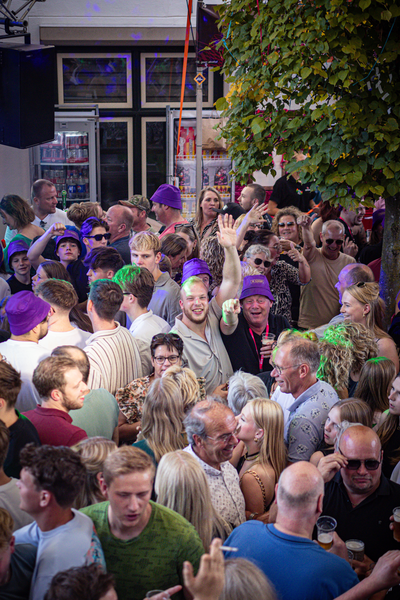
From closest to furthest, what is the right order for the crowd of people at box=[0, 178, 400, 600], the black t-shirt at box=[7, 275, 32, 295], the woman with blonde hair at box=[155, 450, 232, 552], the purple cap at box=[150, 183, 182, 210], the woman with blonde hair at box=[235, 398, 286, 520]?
the crowd of people at box=[0, 178, 400, 600] → the woman with blonde hair at box=[155, 450, 232, 552] → the woman with blonde hair at box=[235, 398, 286, 520] → the black t-shirt at box=[7, 275, 32, 295] → the purple cap at box=[150, 183, 182, 210]

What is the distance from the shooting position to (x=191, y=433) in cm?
220

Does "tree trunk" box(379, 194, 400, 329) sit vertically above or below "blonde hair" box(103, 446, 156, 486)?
above

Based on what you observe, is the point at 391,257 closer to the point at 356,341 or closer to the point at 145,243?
the point at 356,341

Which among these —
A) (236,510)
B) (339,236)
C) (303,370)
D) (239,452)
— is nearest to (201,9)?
(339,236)

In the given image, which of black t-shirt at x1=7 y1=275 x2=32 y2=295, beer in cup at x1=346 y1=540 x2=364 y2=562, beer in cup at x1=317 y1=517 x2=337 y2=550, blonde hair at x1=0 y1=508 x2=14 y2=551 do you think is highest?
black t-shirt at x1=7 y1=275 x2=32 y2=295

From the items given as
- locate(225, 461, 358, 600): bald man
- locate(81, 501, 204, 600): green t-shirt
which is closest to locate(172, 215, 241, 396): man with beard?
locate(225, 461, 358, 600): bald man

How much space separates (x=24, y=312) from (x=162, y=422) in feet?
3.19

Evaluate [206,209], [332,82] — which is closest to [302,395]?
Answer: [332,82]

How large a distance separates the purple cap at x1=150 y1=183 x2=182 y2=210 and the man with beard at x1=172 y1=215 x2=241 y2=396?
1.97 meters

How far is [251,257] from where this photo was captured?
159 inches

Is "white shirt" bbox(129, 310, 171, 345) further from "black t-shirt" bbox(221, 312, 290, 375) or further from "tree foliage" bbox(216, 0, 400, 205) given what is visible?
"tree foliage" bbox(216, 0, 400, 205)

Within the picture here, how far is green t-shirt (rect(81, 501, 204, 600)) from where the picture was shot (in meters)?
1.70

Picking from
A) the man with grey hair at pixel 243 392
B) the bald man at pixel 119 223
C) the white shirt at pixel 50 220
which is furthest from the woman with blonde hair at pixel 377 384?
the white shirt at pixel 50 220

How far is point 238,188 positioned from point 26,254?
16.2ft
